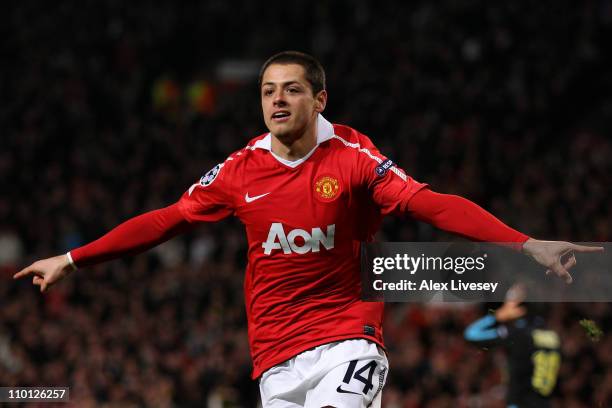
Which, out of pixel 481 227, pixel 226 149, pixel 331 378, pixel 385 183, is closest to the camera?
pixel 481 227

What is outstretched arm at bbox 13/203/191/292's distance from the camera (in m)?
5.41

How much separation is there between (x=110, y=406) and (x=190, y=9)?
10647 millimetres

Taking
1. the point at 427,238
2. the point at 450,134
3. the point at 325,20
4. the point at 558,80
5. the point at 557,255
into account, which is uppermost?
the point at 325,20

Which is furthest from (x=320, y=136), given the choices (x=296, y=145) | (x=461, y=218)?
(x=461, y=218)

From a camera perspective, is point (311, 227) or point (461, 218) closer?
point (461, 218)

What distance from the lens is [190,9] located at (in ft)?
66.4

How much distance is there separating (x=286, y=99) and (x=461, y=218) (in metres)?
1.00

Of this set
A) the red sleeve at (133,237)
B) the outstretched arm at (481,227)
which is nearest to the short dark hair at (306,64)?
the outstretched arm at (481,227)

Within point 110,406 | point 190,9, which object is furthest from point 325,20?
point 110,406

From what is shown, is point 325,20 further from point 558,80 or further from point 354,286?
point 354,286

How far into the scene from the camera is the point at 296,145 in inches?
207

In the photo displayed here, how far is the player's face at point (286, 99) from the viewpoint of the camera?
5.14 m

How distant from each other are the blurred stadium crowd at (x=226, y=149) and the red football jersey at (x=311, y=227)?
6180mm

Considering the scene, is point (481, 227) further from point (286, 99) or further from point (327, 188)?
point (286, 99)
